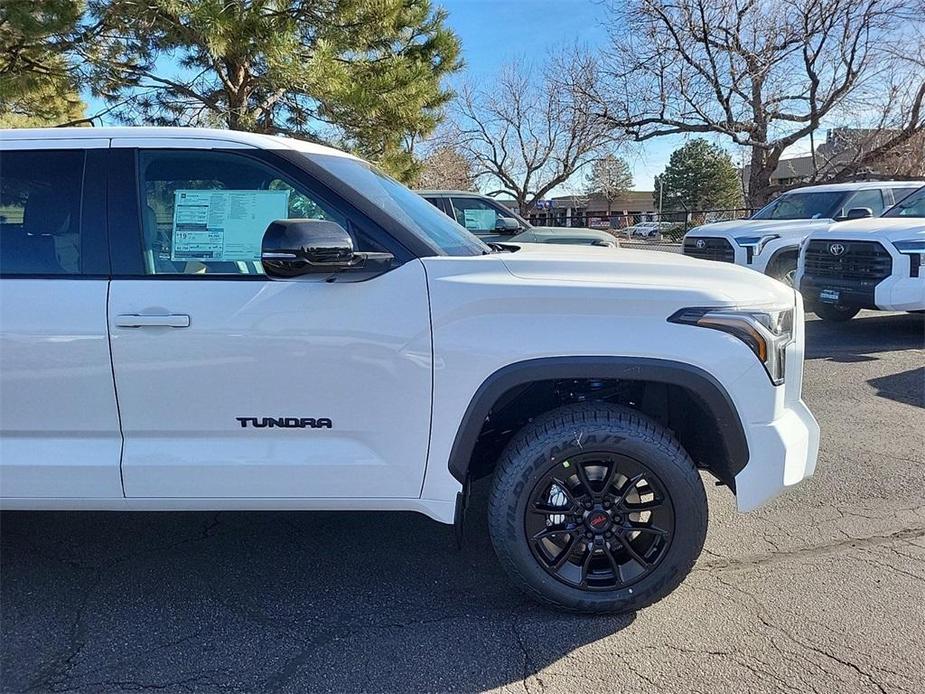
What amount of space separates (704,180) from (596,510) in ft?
233

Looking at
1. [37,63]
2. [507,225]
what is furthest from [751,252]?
[37,63]

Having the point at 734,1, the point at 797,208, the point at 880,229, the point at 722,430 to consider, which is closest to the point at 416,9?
the point at 797,208

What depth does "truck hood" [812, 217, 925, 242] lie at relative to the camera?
739cm

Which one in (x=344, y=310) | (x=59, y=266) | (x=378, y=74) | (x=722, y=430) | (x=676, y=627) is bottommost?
(x=676, y=627)

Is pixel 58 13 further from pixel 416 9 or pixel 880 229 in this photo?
pixel 880 229

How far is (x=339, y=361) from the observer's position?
7.89 ft

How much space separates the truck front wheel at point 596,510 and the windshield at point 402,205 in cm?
87

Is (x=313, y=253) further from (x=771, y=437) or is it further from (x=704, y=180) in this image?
(x=704, y=180)

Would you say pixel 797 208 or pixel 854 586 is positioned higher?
pixel 797 208

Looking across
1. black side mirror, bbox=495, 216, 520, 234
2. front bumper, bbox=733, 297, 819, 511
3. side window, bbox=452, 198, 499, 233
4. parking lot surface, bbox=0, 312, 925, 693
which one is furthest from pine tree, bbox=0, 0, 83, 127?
front bumper, bbox=733, 297, 819, 511

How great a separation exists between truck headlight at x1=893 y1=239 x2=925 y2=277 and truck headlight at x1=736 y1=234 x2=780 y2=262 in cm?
225

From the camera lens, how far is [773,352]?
2.49 m

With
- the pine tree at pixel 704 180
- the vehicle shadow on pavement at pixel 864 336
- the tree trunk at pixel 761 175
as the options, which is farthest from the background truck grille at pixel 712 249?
the pine tree at pixel 704 180

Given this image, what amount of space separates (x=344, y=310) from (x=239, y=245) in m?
0.54
